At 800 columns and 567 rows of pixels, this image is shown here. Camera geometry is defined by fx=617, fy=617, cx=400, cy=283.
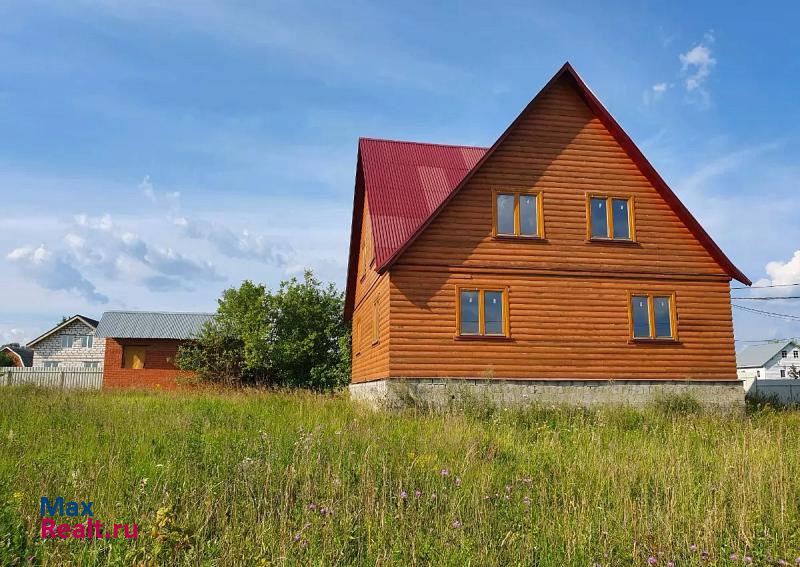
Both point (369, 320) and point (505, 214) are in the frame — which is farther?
point (369, 320)

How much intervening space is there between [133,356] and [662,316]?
3129cm

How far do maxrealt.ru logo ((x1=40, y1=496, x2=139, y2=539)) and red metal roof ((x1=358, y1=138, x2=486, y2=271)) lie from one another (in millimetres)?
11379

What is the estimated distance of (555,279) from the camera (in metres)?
17.3

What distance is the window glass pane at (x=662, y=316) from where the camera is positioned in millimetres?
17734

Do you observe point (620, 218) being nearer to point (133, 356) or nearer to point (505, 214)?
point (505, 214)

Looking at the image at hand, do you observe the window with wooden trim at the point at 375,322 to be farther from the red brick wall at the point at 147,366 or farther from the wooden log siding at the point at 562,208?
the red brick wall at the point at 147,366

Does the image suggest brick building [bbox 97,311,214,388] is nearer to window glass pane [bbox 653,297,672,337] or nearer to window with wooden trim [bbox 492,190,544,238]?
window with wooden trim [bbox 492,190,544,238]

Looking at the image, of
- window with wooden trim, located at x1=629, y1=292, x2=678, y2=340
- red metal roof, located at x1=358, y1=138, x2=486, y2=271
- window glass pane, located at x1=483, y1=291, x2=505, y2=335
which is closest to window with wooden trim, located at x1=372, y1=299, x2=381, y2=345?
red metal roof, located at x1=358, y1=138, x2=486, y2=271

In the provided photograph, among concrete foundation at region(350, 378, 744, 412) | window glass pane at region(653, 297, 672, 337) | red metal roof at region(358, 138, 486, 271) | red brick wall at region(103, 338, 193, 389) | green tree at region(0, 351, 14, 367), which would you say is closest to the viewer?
concrete foundation at region(350, 378, 744, 412)

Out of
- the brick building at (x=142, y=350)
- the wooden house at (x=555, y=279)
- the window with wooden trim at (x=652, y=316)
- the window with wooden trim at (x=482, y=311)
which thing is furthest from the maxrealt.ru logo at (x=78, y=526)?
the brick building at (x=142, y=350)

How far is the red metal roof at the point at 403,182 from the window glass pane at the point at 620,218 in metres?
4.67

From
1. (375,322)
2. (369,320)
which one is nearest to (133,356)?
(369,320)

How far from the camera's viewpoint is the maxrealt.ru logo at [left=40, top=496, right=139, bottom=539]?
4.97 m

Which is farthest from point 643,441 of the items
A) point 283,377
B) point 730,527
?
point 283,377
